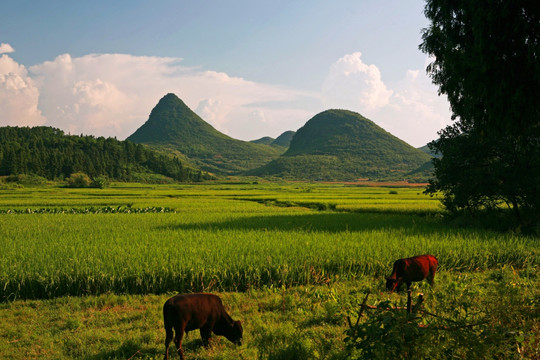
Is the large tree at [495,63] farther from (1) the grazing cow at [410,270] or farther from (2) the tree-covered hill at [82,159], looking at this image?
(2) the tree-covered hill at [82,159]

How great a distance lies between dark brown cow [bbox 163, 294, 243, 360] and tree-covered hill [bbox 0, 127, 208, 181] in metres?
125

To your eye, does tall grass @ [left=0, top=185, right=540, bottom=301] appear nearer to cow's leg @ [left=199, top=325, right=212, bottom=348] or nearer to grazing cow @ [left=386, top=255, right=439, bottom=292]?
grazing cow @ [left=386, top=255, right=439, bottom=292]

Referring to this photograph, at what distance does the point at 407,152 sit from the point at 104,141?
15746cm

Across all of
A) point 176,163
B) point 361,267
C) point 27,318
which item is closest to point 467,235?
point 361,267

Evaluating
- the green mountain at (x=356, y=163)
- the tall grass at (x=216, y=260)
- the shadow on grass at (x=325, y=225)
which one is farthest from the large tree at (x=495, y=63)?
the green mountain at (x=356, y=163)

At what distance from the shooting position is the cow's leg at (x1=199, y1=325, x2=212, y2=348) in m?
5.52

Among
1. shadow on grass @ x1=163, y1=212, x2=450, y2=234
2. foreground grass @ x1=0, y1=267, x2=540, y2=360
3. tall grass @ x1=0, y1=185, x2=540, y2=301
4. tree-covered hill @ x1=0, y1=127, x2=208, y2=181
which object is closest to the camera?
foreground grass @ x1=0, y1=267, x2=540, y2=360

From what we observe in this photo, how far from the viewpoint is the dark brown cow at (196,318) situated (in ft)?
16.2

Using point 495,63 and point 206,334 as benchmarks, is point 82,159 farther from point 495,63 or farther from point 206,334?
point 495,63

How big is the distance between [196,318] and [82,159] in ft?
446

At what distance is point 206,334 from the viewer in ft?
18.6

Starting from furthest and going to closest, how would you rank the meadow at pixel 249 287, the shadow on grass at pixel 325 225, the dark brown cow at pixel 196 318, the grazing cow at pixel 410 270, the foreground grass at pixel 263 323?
the shadow on grass at pixel 325 225 < the grazing cow at pixel 410 270 < the meadow at pixel 249 287 < the dark brown cow at pixel 196 318 < the foreground grass at pixel 263 323

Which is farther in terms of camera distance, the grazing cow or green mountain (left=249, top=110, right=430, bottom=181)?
green mountain (left=249, top=110, right=430, bottom=181)

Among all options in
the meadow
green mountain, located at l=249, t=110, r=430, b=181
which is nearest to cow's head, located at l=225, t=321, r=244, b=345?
the meadow
